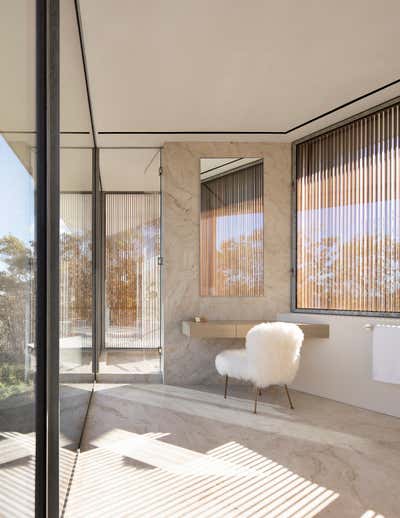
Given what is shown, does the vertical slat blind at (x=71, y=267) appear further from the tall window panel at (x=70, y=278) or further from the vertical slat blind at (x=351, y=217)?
the vertical slat blind at (x=351, y=217)

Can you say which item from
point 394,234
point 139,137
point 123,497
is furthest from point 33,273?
point 139,137

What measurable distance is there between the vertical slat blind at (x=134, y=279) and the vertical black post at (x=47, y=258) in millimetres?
3779

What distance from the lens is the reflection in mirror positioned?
5.12 metres

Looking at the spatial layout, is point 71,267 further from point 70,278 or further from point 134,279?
point 134,279

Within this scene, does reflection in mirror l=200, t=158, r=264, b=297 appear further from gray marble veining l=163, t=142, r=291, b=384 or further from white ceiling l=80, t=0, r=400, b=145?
white ceiling l=80, t=0, r=400, b=145

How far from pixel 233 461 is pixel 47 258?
190 centimetres

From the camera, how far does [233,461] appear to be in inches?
110

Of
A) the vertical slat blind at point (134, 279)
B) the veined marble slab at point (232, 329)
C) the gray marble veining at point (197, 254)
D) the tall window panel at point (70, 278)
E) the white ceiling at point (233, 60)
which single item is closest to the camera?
the tall window panel at point (70, 278)

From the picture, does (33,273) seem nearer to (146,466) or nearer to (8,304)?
(8,304)

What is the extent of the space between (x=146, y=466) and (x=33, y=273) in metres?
1.81

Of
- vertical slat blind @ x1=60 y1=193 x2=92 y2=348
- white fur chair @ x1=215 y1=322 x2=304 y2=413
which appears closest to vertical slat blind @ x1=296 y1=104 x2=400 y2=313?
white fur chair @ x1=215 y1=322 x2=304 y2=413

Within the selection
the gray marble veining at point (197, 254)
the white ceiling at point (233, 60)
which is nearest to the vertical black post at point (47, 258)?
the white ceiling at point (233, 60)

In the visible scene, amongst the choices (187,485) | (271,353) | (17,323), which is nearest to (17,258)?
(17,323)

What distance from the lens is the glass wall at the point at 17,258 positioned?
967mm
